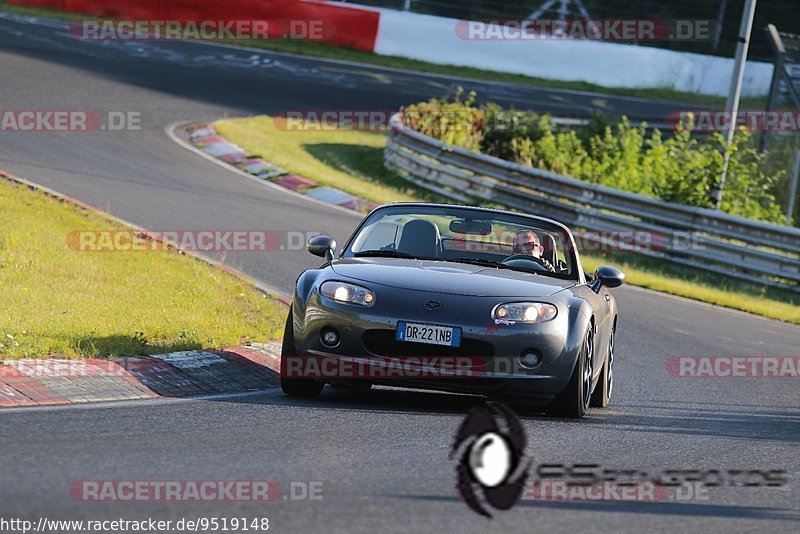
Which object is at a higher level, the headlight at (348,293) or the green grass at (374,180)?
the headlight at (348,293)

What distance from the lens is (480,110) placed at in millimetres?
26234

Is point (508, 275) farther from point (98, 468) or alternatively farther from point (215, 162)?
point (215, 162)

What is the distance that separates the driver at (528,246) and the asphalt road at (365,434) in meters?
1.21

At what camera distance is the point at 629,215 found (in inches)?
830

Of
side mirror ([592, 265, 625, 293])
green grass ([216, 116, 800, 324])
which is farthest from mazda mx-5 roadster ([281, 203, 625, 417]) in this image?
green grass ([216, 116, 800, 324])

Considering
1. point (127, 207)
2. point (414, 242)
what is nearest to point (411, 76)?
point (127, 207)

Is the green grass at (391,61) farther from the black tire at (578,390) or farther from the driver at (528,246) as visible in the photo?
the black tire at (578,390)

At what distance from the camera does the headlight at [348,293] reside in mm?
→ 8344

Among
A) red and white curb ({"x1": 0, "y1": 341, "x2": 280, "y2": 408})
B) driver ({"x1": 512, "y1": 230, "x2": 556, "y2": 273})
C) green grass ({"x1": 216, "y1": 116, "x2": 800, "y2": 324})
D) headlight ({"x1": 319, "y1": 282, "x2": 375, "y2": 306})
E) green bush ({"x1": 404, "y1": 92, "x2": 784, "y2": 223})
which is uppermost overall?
driver ({"x1": 512, "y1": 230, "x2": 556, "y2": 273})

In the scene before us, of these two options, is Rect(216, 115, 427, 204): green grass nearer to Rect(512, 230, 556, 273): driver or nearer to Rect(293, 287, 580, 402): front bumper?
Rect(512, 230, 556, 273): driver

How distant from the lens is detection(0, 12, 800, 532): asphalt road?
540 cm

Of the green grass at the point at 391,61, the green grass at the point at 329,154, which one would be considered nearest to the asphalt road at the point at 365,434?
the green grass at the point at 329,154

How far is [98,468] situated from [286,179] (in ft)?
52.2

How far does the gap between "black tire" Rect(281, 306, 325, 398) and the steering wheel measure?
162cm
